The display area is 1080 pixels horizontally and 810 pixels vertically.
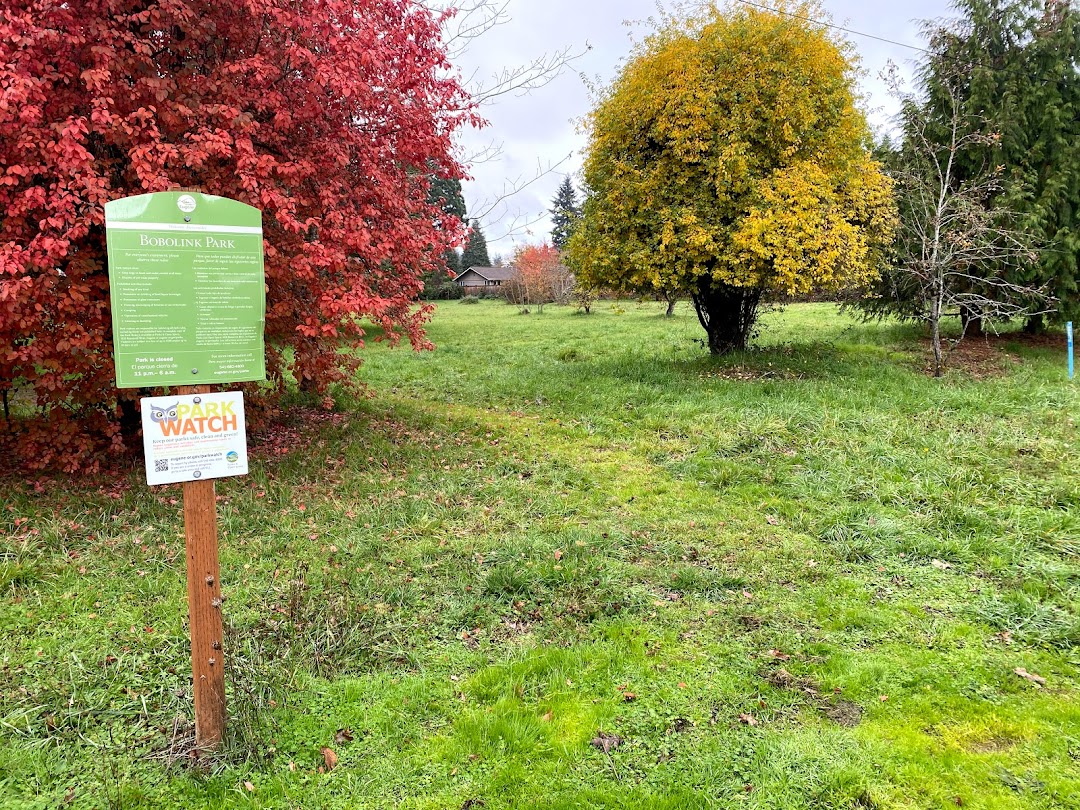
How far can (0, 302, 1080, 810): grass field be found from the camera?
289 cm

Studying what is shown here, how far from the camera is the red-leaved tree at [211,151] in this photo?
16.6ft

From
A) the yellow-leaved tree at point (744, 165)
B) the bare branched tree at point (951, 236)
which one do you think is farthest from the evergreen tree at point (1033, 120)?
the yellow-leaved tree at point (744, 165)

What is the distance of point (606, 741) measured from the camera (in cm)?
311

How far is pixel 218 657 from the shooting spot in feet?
9.77

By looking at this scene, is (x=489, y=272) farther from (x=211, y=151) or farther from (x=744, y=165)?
(x=211, y=151)

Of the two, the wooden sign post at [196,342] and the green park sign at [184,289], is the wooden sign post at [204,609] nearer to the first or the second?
the wooden sign post at [196,342]

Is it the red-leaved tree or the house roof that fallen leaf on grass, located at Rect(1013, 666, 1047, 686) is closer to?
the red-leaved tree

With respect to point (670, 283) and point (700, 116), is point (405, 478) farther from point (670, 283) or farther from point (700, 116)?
point (700, 116)

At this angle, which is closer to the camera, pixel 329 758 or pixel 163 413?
pixel 163 413

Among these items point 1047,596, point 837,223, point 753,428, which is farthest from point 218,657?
point 837,223

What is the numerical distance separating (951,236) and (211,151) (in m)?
11.8

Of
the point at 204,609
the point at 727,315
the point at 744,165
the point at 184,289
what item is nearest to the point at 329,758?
the point at 204,609

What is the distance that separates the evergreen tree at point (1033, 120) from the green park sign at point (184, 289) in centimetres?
1509

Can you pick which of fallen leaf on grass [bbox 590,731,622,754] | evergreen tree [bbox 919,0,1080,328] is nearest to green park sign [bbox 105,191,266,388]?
fallen leaf on grass [bbox 590,731,622,754]
